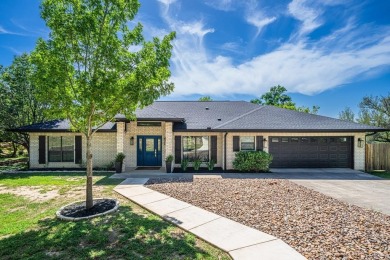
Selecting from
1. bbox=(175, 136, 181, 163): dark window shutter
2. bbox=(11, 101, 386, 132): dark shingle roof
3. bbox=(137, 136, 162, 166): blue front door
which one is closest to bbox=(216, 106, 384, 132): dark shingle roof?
bbox=(11, 101, 386, 132): dark shingle roof

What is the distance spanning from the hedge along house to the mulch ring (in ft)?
22.1

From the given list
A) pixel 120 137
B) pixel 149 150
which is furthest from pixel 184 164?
pixel 120 137

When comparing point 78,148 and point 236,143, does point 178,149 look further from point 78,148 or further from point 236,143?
point 78,148

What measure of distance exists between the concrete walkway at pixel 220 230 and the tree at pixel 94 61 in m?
2.31

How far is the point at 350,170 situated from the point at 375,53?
289 inches

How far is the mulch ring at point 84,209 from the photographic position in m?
5.83

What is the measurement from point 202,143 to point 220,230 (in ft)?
31.4

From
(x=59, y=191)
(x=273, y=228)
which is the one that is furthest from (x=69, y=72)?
(x=273, y=228)

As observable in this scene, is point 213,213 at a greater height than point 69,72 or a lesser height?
lesser

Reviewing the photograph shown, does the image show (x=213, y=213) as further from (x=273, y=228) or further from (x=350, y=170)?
(x=350, y=170)

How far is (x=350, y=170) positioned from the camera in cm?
1341

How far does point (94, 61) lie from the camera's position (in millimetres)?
6055

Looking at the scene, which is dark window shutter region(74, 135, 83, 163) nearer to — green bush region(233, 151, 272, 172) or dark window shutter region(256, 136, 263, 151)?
green bush region(233, 151, 272, 172)

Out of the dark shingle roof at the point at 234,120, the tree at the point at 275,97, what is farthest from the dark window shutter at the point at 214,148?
the tree at the point at 275,97
